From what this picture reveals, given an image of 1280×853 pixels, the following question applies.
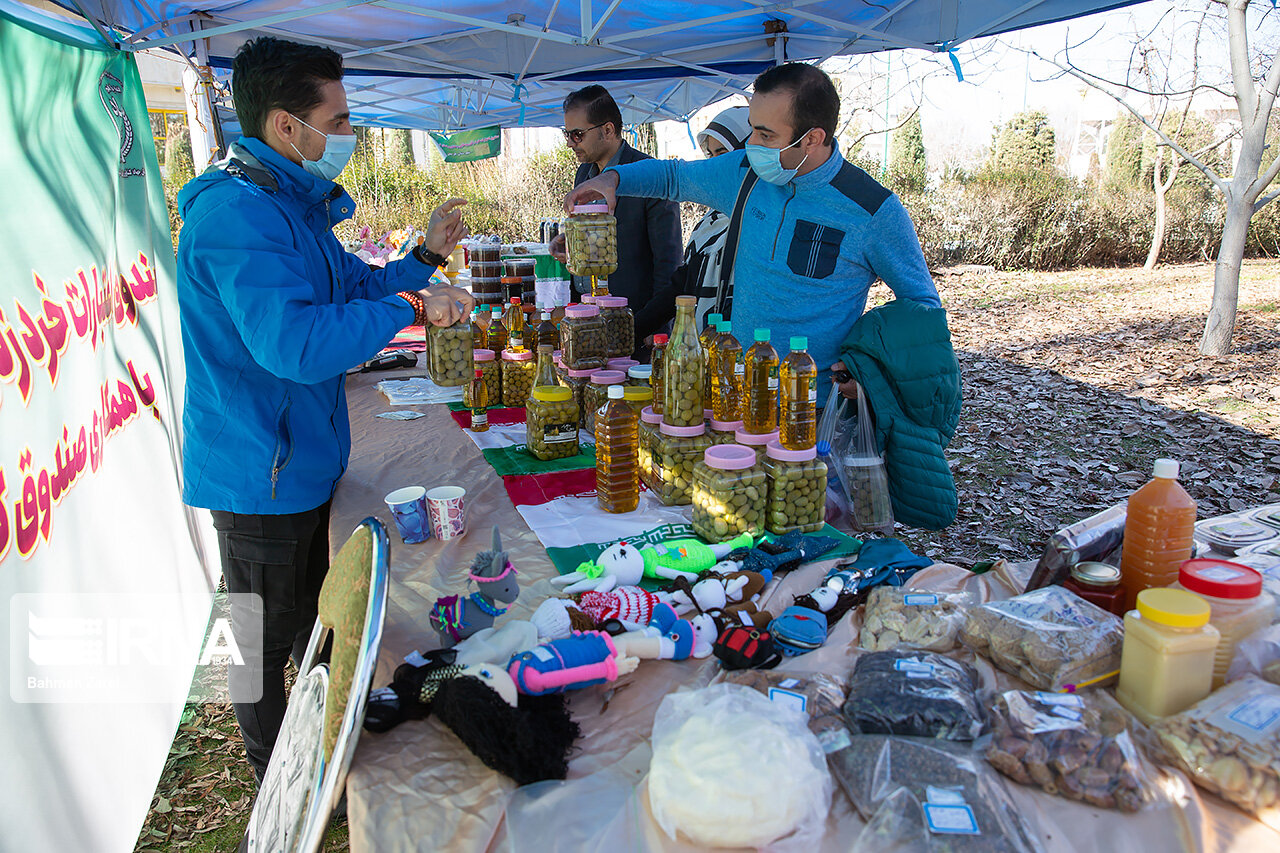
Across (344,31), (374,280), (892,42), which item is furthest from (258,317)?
(892,42)

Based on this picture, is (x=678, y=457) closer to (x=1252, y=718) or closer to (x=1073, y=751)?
(x=1073, y=751)

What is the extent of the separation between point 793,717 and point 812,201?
200cm

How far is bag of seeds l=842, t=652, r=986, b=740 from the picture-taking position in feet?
3.89

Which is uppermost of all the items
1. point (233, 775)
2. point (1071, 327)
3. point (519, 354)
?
point (519, 354)

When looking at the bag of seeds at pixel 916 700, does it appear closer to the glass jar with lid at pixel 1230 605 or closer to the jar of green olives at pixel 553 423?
the glass jar with lid at pixel 1230 605

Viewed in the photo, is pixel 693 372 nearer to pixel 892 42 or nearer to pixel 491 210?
pixel 892 42

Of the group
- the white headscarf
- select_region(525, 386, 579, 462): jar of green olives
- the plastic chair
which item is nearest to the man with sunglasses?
the white headscarf

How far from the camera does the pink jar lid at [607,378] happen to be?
2.59 metres

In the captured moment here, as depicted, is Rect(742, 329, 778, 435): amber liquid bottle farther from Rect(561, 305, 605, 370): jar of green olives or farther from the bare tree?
the bare tree

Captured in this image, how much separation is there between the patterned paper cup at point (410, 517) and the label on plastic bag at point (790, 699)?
3.50 feet

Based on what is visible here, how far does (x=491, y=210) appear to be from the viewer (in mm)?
17188

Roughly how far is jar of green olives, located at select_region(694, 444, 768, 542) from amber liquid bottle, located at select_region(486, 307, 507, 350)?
5.60 ft

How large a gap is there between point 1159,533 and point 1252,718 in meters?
0.39

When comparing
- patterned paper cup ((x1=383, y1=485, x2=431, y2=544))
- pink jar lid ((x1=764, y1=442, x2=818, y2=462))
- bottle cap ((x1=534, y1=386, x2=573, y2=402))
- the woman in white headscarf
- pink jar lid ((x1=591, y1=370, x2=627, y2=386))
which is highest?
the woman in white headscarf
